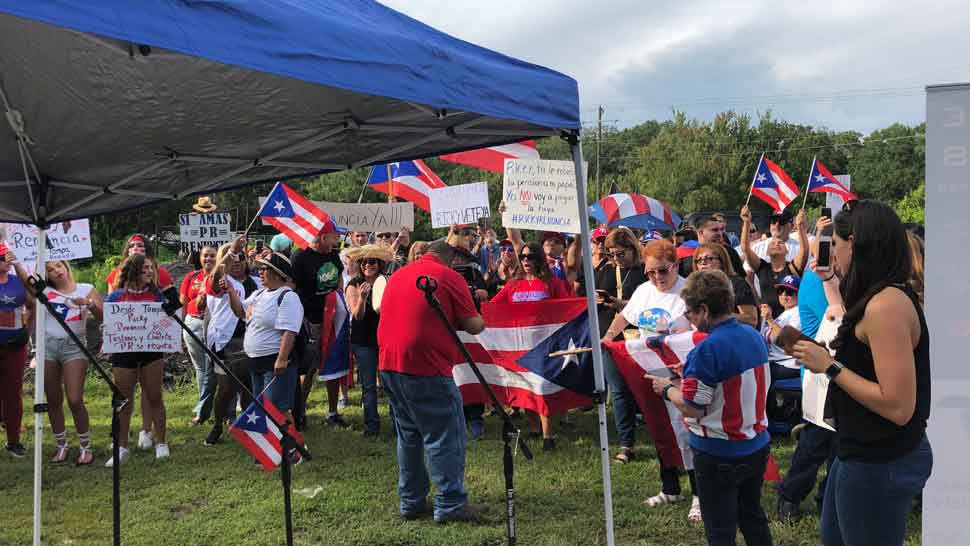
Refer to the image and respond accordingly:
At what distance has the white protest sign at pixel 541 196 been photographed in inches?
217

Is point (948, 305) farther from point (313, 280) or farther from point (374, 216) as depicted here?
point (374, 216)

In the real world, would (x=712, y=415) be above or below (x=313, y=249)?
below

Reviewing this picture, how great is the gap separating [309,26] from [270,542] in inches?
144

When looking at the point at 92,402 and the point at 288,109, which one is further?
the point at 92,402

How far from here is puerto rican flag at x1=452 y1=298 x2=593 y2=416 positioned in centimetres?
660

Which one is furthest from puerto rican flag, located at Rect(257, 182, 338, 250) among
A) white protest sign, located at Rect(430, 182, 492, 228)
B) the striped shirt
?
the striped shirt

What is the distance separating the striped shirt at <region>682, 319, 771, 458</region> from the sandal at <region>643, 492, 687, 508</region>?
1963 mm

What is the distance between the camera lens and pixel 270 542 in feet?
17.1

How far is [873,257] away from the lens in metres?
2.80

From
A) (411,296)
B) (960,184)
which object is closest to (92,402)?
(411,296)

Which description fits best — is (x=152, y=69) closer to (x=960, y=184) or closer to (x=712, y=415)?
(x=712, y=415)

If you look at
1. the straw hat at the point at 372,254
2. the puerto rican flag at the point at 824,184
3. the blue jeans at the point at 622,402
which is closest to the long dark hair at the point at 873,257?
the blue jeans at the point at 622,402

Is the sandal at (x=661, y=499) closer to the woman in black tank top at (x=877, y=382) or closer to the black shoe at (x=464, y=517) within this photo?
the black shoe at (x=464, y=517)

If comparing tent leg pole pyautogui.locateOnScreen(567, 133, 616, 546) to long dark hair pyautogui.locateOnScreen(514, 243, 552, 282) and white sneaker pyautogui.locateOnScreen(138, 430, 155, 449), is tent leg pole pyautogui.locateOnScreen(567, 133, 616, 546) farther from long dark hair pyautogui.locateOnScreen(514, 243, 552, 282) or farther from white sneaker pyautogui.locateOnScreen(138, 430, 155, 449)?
white sneaker pyautogui.locateOnScreen(138, 430, 155, 449)
